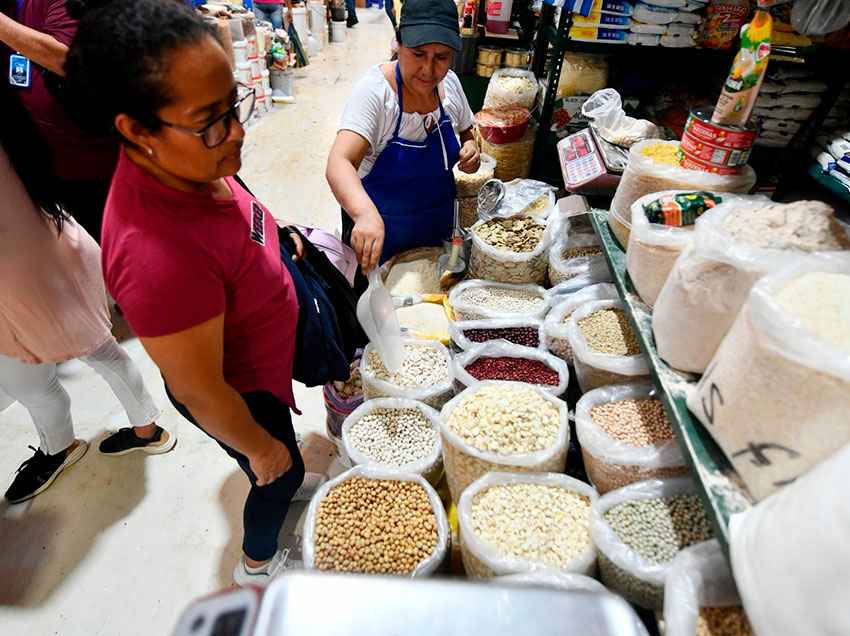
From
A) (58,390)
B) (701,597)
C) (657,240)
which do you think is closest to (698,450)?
(701,597)

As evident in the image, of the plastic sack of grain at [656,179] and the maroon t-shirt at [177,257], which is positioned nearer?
the maroon t-shirt at [177,257]

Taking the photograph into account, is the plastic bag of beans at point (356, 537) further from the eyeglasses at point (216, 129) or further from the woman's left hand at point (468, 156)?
the woman's left hand at point (468, 156)

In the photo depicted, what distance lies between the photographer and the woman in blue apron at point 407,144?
1.68 metres

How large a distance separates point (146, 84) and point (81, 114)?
169mm

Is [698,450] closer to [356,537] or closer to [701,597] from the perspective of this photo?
[701,597]

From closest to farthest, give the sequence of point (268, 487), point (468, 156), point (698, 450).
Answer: point (698, 450)
point (268, 487)
point (468, 156)

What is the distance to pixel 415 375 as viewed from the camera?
5.88 feet

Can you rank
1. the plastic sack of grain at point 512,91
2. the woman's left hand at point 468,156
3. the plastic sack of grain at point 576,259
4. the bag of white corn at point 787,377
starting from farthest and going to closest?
the plastic sack of grain at point 512,91, the woman's left hand at point 468,156, the plastic sack of grain at point 576,259, the bag of white corn at point 787,377

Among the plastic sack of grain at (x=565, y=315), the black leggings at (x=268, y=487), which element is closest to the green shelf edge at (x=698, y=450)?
the plastic sack of grain at (x=565, y=315)

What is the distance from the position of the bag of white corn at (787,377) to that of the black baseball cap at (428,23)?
1.39 meters

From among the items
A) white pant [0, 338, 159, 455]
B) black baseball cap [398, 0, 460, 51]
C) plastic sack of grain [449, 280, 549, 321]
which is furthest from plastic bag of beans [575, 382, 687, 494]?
white pant [0, 338, 159, 455]

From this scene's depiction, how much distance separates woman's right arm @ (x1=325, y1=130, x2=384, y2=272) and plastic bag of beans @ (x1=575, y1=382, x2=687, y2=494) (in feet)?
2.72

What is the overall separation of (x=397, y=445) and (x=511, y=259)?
908mm

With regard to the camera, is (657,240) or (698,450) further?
(657,240)
